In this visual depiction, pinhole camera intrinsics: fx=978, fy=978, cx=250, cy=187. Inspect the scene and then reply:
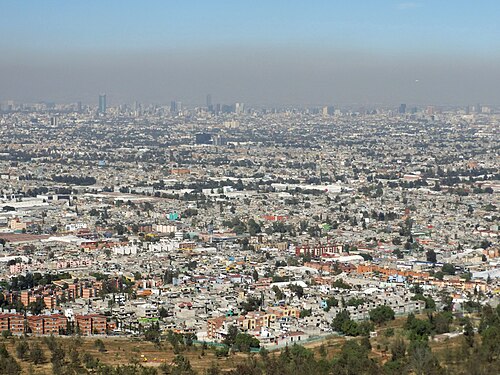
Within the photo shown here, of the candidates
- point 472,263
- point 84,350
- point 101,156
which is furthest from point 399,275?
point 101,156

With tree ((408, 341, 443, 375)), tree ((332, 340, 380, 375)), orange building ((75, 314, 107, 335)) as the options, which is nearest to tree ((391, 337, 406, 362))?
tree ((408, 341, 443, 375))

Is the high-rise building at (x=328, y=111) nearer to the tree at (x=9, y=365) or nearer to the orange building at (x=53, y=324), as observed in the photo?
the orange building at (x=53, y=324)

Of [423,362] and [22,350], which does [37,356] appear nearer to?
[22,350]

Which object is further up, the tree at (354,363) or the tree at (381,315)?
the tree at (354,363)

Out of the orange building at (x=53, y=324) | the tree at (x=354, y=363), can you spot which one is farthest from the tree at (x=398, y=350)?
the orange building at (x=53, y=324)

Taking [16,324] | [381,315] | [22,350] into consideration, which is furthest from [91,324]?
[381,315]

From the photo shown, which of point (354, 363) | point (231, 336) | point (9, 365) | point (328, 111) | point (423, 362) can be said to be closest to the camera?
point (423, 362)

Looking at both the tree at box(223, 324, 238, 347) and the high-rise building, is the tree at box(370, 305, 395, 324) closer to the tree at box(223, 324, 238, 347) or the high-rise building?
the tree at box(223, 324, 238, 347)

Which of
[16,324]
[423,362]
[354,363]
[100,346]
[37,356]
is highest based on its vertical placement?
[423,362]
